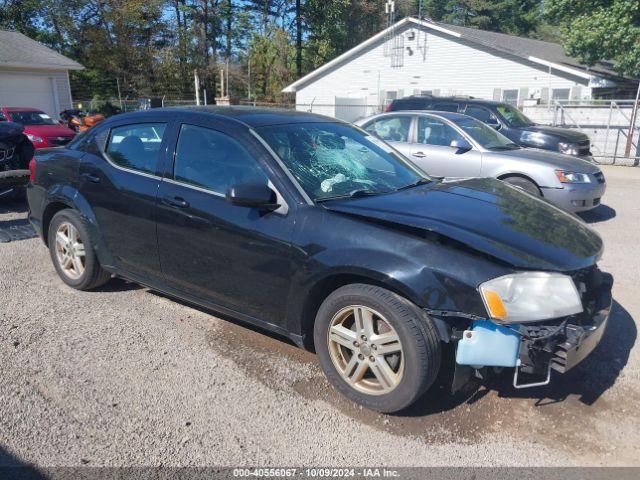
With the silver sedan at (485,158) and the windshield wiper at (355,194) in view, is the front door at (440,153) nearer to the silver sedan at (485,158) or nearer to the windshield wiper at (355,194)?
the silver sedan at (485,158)

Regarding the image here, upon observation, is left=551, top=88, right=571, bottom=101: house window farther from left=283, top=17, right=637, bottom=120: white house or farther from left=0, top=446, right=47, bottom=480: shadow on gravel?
left=0, top=446, right=47, bottom=480: shadow on gravel

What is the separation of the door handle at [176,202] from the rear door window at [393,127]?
5.60 m

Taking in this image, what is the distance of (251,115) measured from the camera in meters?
3.93

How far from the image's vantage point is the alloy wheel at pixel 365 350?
2996mm

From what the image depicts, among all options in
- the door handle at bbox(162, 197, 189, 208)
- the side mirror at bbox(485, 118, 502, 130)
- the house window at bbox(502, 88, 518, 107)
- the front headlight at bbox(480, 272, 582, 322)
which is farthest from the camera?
the house window at bbox(502, 88, 518, 107)

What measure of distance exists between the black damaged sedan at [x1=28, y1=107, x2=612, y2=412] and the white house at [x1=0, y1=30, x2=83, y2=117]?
2289cm

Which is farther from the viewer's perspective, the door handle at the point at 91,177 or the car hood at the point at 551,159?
the car hood at the point at 551,159

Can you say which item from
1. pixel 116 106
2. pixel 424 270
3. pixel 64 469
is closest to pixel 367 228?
pixel 424 270

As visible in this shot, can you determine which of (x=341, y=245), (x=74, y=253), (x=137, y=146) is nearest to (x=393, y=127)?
(x=137, y=146)

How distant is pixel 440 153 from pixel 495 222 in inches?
211

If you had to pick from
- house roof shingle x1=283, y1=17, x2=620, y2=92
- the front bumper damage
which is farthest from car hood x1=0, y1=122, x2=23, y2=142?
house roof shingle x1=283, y1=17, x2=620, y2=92

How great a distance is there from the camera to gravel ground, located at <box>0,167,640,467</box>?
2770mm

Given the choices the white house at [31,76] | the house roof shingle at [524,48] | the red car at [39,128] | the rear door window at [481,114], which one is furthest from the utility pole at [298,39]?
the rear door window at [481,114]

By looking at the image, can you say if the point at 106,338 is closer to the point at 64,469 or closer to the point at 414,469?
the point at 64,469
